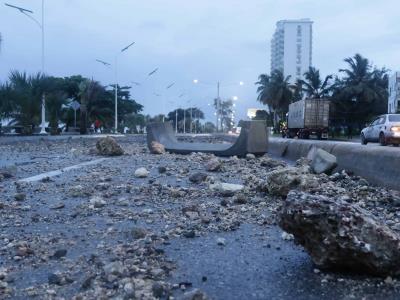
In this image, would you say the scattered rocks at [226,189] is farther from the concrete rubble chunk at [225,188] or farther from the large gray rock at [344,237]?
the large gray rock at [344,237]

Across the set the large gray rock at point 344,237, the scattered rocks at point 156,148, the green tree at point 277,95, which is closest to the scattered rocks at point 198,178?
the large gray rock at point 344,237

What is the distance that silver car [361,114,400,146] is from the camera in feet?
79.2

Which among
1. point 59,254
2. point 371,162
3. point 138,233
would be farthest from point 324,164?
point 59,254

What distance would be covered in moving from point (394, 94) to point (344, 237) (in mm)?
70583

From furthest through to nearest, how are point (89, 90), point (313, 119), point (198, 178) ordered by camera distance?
point (89, 90) → point (313, 119) → point (198, 178)

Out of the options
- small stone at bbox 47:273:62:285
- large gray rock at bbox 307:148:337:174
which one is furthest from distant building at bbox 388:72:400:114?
small stone at bbox 47:273:62:285

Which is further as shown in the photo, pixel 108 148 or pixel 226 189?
pixel 108 148

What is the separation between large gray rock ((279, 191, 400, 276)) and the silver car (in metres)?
21.3

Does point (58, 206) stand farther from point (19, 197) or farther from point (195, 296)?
point (195, 296)

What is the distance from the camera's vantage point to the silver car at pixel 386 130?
2414 centimetres

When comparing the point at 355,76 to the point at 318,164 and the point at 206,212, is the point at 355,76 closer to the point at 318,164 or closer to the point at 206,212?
the point at 318,164

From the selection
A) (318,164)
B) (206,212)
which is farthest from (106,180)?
(318,164)

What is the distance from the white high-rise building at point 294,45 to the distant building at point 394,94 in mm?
65761

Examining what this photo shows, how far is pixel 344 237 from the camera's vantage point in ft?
12.6
